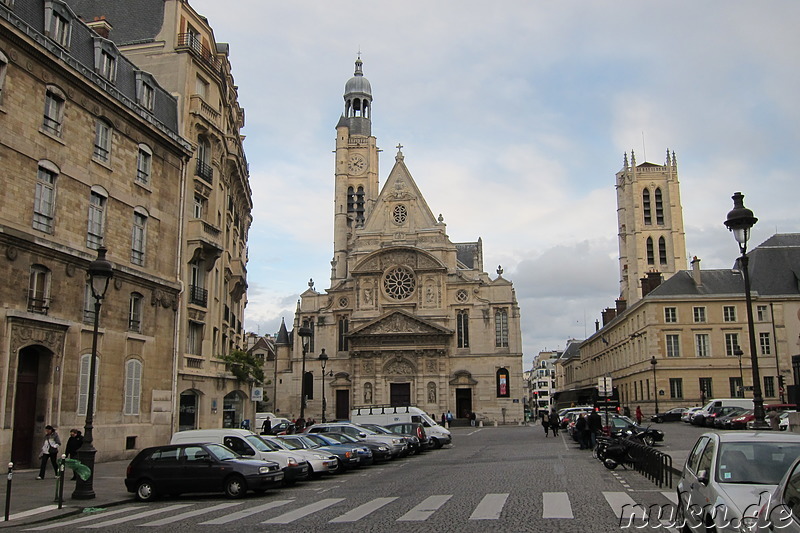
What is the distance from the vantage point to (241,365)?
103 ft

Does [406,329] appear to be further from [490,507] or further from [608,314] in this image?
[490,507]

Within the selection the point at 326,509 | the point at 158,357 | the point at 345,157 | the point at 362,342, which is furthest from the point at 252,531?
the point at 345,157

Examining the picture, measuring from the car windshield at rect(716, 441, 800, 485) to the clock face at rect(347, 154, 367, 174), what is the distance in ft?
230

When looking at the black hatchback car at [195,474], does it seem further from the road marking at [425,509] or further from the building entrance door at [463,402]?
the building entrance door at [463,402]

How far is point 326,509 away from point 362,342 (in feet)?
166

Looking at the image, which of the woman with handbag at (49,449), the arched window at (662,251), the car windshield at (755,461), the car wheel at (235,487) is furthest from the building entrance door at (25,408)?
the arched window at (662,251)

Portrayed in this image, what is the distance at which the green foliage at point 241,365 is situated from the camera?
30922mm

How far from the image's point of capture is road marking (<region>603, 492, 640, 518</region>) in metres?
11.3

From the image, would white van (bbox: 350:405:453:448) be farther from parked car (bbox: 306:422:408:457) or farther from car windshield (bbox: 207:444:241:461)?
car windshield (bbox: 207:444:241:461)

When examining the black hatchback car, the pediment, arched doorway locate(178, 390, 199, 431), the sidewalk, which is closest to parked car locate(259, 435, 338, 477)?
the black hatchback car

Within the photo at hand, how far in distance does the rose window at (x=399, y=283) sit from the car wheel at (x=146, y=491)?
4926 centimetres

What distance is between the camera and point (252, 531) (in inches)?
414

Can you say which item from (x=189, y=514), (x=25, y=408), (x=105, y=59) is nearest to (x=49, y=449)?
(x=25, y=408)

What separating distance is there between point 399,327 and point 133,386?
128 ft
